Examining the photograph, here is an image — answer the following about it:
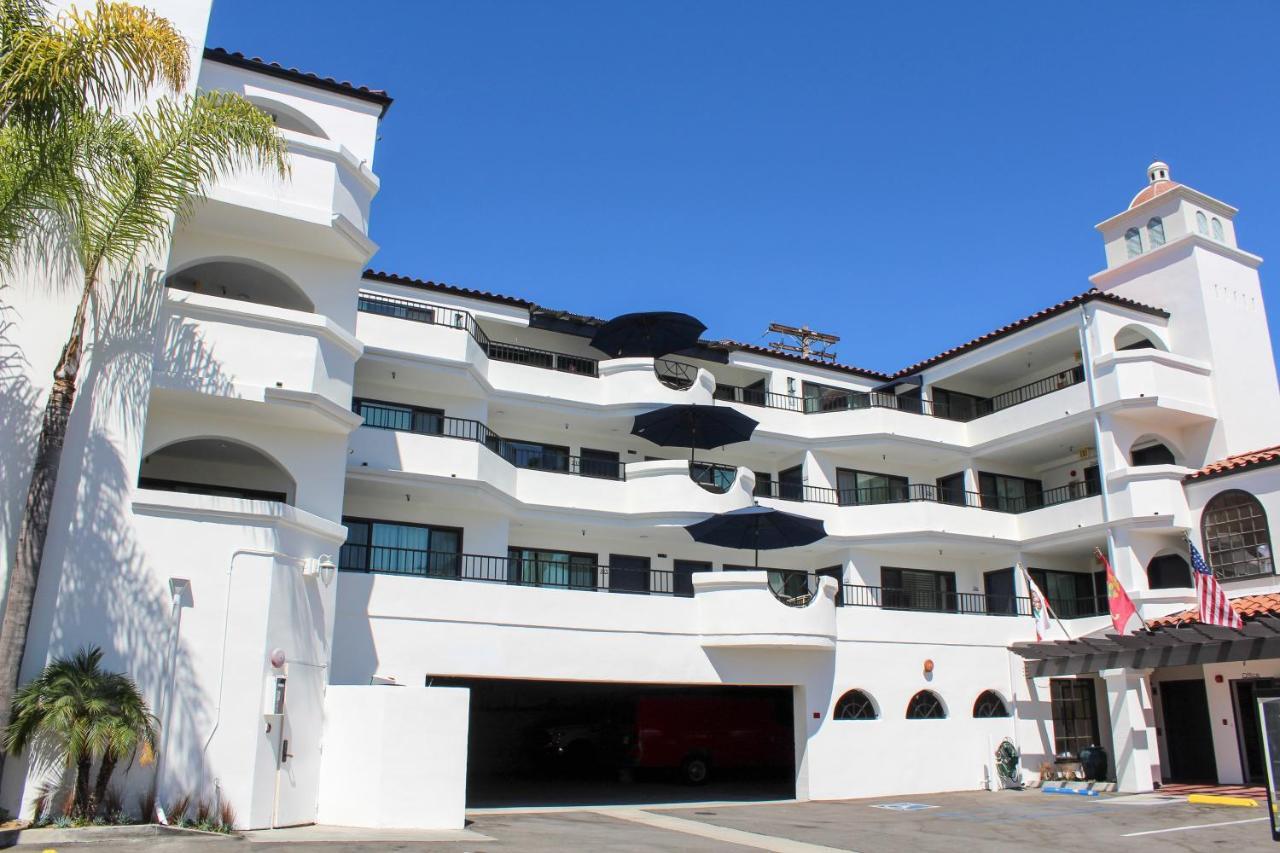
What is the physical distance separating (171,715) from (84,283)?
23.1ft

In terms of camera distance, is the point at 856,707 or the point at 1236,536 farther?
the point at 1236,536

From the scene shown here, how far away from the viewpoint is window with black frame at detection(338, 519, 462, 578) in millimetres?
23922

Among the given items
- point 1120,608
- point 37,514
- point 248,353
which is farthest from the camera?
point 1120,608

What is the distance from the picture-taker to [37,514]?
48.5ft

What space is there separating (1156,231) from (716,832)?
24.6 m

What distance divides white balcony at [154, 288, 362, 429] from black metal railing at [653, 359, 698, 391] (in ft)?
43.7

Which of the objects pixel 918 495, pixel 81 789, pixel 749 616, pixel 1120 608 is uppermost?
pixel 918 495

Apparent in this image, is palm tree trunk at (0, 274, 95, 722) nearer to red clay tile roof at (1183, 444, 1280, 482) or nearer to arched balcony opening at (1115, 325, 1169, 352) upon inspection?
red clay tile roof at (1183, 444, 1280, 482)

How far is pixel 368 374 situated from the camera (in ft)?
84.0

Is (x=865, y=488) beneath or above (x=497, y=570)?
above

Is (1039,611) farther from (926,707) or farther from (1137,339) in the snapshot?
(1137,339)

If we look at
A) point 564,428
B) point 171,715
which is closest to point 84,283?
point 171,715

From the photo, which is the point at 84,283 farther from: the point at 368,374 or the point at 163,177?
the point at 368,374

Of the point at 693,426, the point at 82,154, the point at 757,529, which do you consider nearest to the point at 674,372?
the point at 693,426
